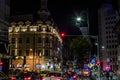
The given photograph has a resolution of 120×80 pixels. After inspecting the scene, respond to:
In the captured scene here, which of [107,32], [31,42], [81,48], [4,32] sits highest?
[107,32]

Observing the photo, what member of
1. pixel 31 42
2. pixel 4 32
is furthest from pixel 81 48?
pixel 4 32

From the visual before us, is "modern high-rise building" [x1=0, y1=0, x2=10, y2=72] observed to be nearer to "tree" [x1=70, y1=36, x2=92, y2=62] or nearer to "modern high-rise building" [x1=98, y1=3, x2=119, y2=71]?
"tree" [x1=70, y1=36, x2=92, y2=62]

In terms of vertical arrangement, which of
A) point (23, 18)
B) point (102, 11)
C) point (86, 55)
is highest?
point (102, 11)

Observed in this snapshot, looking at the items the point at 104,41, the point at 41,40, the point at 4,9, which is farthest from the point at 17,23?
the point at 104,41

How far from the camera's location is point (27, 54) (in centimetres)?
8912

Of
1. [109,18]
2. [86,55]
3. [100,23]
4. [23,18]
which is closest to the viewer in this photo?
[86,55]

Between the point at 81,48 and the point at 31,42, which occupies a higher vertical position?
the point at 31,42

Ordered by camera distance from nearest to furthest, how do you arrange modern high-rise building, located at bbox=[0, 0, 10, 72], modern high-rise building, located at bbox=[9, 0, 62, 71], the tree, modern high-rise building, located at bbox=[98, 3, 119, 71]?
modern high-rise building, located at bbox=[0, 0, 10, 72] < the tree < modern high-rise building, located at bbox=[9, 0, 62, 71] < modern high-rise building, located at bbox=[98, 3, 119, 71]

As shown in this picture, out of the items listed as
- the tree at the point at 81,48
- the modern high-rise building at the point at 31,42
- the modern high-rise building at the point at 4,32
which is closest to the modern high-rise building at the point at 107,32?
the tree at the point at 81,48

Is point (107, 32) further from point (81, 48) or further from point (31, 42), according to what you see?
point (31, 42)

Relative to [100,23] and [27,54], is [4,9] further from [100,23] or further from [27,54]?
[100,23]

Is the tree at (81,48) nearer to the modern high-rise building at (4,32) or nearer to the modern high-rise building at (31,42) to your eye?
the modern high-rise building at (31,42)

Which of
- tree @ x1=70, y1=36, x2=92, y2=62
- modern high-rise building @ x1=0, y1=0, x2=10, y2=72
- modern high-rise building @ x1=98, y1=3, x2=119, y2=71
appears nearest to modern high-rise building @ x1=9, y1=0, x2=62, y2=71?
tree @ x1=70, y1=36, x2=92, y2=62

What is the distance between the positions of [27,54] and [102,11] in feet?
298
